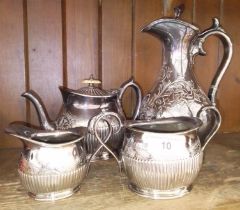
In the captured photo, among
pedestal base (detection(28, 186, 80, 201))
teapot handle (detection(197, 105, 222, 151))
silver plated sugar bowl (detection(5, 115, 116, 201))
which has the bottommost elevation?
pedestal base (detection(28, 186, 80, 201))

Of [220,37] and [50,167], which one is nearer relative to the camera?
[50,167]

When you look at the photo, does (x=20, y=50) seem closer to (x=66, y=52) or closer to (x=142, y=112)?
(x=66, y=52)

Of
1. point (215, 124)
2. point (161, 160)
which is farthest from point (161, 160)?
point (215, 124)

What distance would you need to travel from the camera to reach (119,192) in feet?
1.53

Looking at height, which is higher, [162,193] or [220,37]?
[220,37]

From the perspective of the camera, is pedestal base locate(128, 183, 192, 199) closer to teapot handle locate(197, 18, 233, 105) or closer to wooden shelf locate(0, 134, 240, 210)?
wooden shelf locate(0, 134, 240, 210)

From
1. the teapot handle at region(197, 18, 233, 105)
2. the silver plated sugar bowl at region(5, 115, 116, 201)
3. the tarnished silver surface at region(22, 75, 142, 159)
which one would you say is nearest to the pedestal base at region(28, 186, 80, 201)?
the silver plated sugar bowl at region(5, 115, 116, 201)

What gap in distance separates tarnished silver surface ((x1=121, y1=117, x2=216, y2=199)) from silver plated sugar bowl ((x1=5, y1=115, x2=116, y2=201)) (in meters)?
0.06

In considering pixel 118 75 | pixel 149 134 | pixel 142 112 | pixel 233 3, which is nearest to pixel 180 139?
pixel 149 134

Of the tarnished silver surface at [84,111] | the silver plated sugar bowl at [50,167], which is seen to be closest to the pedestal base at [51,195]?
the silver plated sugar bowl at [50,167]

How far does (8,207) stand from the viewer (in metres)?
0.42

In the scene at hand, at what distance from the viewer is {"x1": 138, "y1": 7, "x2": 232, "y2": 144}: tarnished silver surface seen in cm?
56

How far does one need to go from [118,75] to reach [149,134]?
0.99 feet

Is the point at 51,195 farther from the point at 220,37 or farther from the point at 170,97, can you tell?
the point at 220,37
